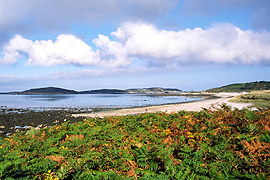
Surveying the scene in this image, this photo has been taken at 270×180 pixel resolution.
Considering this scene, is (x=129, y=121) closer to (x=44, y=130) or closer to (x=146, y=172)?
(x=44, y=130)

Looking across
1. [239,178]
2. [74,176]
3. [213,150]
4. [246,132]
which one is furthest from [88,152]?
[246,132]

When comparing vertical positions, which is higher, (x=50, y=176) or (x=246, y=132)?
(x=246, y=132)

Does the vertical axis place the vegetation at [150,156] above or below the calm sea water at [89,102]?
above

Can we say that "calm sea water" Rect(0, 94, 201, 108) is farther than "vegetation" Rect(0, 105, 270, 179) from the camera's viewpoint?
Yes

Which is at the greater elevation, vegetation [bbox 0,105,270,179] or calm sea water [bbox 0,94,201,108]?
vegetation [bbox 0,105,270,179]

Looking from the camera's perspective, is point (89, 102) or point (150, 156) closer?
point (150, 156)

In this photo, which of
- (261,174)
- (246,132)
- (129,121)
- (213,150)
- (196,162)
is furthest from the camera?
(129,121)

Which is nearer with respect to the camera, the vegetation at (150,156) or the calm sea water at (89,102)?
the vegetation at (150,156)

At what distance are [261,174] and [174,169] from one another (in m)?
1.49

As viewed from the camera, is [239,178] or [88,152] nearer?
[239,178]

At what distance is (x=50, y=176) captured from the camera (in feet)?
12.3

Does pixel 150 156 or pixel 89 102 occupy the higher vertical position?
pixel 150 156

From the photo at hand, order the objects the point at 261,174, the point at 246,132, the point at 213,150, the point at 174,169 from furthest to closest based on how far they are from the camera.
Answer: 1. the point at 246,132
2. the point at 213,150
3. the point at 174,169
4. the point at 261,174

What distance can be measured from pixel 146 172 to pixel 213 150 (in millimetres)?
1598
